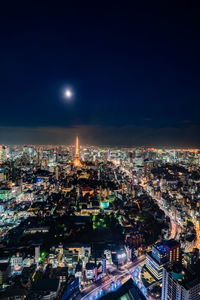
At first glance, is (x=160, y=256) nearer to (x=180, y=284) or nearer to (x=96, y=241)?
(x=180, y=284)

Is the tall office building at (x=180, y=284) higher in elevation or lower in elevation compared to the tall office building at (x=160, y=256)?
higher

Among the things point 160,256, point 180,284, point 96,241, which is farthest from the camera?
point 96,241

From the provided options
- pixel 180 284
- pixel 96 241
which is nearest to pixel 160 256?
pixel 180 284

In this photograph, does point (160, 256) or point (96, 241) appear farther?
point (96, 241)

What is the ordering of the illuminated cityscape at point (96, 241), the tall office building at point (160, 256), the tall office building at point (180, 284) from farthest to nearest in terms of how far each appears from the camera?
the tall office building at point (160, 256), the illuminated cityscape at point (96, 241), the tall office building at point (180, 284)

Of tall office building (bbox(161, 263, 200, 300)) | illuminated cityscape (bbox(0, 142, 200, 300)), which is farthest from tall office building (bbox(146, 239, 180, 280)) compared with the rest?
tall office building (bbox(161, 263, 200, 300))

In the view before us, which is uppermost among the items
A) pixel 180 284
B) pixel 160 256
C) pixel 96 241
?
pixel 180 284

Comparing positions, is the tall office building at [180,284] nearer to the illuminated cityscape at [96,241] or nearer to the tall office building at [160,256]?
the illuminated cityscape at [96,241]

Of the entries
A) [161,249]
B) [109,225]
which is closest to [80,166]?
[109,225]

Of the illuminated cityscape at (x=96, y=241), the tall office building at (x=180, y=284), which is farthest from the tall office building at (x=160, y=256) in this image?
the tall office building at (x=180, y=284)

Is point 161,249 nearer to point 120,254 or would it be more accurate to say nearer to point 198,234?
point 120,254
